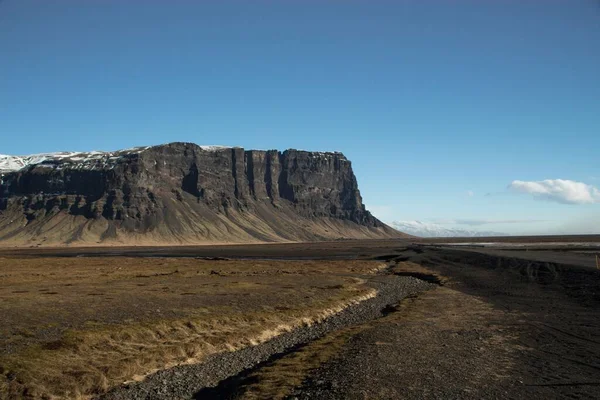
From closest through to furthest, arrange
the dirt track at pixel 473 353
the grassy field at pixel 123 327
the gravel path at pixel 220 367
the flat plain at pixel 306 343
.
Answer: the dirt track at pixel 473 353, the flat plain at pixel 306 343, the gravel path at pixel 220 367, the grassy field at pixel 123 327

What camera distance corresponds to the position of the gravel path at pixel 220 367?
2073 centimetres

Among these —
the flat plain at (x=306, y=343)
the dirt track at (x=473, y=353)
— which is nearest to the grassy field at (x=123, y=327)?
the flat plain at (x=306, y=343)

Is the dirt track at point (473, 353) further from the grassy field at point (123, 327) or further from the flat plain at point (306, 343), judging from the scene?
the grassy field at point (123, 327)

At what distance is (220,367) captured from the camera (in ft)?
81.1

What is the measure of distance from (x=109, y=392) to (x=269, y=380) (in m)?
6.89

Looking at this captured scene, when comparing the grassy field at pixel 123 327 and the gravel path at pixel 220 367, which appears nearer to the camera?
the gravel path at pixel 220 367

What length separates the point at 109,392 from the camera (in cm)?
2062

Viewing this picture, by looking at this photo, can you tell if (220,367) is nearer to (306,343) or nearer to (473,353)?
(306,343)

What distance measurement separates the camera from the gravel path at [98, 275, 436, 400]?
20734mm

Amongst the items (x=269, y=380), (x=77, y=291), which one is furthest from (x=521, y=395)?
(x=77, y=291)

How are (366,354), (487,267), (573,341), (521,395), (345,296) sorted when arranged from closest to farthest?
(521,395)
(366,354)
(573,341)
(345,296)
(487,267)

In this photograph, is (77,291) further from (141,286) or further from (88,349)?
(88,349)

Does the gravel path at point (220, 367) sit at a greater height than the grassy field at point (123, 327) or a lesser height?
lesser

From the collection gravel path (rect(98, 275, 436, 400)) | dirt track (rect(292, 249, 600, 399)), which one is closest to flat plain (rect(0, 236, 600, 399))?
dirt track (rect(292, 249, 600, 399))
